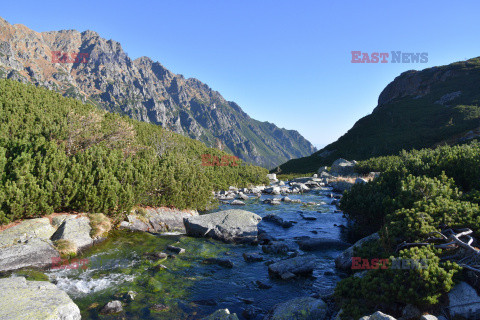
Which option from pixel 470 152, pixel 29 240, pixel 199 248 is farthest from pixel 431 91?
pixel 29 240

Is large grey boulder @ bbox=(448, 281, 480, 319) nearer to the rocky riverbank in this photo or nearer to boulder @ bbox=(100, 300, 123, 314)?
the rocky riverbank

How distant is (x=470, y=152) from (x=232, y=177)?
2885 centimetres

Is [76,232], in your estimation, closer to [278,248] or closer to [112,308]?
[112,308]

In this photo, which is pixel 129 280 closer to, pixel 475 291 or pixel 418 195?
pixel 475 291

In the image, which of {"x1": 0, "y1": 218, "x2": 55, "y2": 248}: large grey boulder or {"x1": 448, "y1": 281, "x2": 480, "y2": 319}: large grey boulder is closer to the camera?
{"x1": 448, "y1": 281, "x2": 480, "y2": 319}: large grey boulder

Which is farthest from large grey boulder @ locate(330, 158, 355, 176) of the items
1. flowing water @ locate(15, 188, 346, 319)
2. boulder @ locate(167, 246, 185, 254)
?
boulder @ locate(167, 246, 185, 254)

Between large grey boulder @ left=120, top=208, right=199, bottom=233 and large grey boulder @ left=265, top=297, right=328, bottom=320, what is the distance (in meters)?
9.50

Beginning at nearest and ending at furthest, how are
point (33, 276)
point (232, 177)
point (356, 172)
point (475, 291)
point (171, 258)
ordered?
point (475, 291), point (33, 276), point (171, 258), point (232, 177), point (356, 172)

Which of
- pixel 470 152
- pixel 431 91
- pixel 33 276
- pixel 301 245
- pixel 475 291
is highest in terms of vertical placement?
pixel 431 91

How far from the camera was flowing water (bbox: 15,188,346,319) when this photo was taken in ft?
23.3

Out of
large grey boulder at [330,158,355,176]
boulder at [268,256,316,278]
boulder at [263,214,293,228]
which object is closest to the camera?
boulder at [268,256,316,278]

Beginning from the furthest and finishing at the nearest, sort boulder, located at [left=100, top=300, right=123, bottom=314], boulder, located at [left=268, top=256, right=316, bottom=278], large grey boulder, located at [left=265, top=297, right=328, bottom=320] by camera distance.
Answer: boulder, located at [left=268, top=256, right=316, bottom=278] < boulder, located at [left=100, top=300, right=123, bottom=314] < large grey boulder, located at [left=265, top=297, right=328, bottom=320]

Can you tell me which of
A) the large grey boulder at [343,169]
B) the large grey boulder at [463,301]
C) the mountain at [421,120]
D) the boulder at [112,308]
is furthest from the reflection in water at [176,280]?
the mountain at [421,120]

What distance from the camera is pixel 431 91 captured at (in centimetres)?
8900
